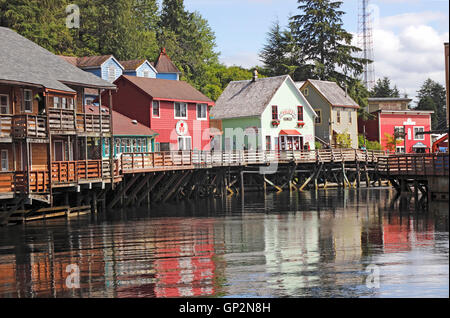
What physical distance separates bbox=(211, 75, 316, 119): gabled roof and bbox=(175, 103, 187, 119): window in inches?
348

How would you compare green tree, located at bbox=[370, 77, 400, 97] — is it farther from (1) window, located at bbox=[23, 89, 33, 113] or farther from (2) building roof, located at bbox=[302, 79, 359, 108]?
(1) window, located at bbox=[23, 89, 33, 113]

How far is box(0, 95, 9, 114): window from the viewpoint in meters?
38.0

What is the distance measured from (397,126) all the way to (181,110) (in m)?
34.0

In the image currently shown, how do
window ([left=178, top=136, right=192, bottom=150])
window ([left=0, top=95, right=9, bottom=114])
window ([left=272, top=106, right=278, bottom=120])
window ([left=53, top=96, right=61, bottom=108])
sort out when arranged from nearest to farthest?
window ([left=0, top=95, right=9, bottom=114]), window ([left=53, top=96, right=61, bottom=108]), window ([left=178, top=136, right=192, bottom=150]), window ([left=272, top=106, right=278, bottom=120])

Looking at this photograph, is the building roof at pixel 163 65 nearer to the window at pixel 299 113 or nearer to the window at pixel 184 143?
the window at pixel 299 113

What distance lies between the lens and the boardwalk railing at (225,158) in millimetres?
49156

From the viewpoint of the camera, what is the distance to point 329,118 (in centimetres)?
7838

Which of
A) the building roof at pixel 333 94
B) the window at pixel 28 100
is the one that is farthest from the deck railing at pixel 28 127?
the building roof at pixel 333 94

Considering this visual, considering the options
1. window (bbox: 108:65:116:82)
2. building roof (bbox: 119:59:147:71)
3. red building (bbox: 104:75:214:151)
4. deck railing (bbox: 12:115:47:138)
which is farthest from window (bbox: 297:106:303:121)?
deck railing (bbox: 12:115:47:138)

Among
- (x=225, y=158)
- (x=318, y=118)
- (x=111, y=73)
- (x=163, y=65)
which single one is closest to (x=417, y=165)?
(x=225, y=158)

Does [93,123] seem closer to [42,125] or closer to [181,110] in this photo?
[42,125]
